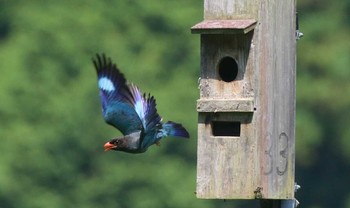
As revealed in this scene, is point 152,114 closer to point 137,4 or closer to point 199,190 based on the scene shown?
point 199,190

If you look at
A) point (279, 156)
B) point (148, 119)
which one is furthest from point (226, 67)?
point (148, 119)

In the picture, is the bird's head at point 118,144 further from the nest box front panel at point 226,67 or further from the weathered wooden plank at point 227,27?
the weathered wooden plank at point 227,27

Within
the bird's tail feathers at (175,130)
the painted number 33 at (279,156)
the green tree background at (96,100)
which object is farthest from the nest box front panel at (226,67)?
the green tree background at (96,100)

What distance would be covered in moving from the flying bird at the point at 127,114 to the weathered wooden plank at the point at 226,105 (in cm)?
129

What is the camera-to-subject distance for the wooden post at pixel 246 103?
10.7 m

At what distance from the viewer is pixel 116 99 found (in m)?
12.7

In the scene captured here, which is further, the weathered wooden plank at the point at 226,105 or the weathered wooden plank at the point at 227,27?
the weathered wooden plank at the point at 226,105

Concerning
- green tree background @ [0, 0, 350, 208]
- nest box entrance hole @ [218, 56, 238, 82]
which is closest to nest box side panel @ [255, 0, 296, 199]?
nest box entrance hole @ [218, 56, 238, 82]

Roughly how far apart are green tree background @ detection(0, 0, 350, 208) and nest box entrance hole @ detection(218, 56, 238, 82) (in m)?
12.6

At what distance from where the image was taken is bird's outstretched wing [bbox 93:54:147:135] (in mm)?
12586

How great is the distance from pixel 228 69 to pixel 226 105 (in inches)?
11.0

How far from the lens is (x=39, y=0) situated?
2536 cm

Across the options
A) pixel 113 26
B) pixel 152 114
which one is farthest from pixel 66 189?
pixel 152 114

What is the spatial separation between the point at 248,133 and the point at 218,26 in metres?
0.63
